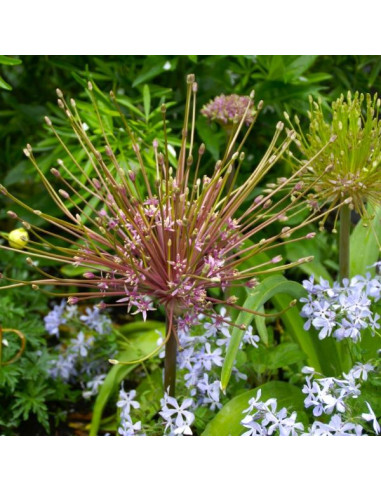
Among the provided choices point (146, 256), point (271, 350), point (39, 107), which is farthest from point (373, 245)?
point (39, 107)

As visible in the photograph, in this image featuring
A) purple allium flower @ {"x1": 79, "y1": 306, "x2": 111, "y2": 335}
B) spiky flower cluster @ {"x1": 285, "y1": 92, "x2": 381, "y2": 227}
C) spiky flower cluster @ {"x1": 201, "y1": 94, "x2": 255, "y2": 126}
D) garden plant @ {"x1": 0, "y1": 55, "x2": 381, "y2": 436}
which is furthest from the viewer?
purple allium flower @ {"x1": 79, "y1": 306, "x2": 111, "y2": 335}

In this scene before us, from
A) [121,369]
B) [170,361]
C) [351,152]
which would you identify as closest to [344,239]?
[351,152]

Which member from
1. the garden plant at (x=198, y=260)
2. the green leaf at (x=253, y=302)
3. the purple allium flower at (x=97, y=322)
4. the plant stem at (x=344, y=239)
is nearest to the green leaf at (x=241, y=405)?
the garden plant at (x=198, y=260)

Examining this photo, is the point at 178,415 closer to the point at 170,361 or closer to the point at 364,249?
the point at 170,361

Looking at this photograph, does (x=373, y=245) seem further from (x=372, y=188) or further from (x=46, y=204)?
(x=46, y=204)

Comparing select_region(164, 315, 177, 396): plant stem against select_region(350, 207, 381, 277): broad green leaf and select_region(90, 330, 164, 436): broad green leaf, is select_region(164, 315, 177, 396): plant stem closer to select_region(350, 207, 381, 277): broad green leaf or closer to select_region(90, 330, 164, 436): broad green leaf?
select_region(90, 330, 164, 436): broad green leaf

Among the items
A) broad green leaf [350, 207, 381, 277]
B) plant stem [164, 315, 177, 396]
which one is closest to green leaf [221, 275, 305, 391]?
plant stem [164, 315, 177, 396]
